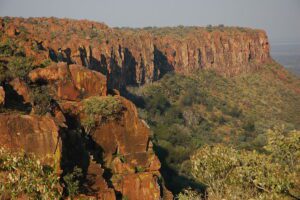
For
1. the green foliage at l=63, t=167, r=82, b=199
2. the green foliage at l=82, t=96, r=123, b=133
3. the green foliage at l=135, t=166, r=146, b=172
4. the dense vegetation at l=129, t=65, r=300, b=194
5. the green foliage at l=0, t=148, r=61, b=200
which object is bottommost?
the dense vegetation at l=129, t=65, r=300, b=194

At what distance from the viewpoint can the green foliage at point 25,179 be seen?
491 inches

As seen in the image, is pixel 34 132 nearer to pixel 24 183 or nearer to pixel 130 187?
pixel 130 187

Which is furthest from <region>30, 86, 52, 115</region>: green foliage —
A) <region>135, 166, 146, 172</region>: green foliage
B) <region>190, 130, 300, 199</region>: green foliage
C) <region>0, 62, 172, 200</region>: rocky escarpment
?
<region>190, 130, 300, 199</region>: green foliage

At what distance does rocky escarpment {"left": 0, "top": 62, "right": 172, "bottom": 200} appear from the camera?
28.2m

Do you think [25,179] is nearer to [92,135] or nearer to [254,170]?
[254,170]

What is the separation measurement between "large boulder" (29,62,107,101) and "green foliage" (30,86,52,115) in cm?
209

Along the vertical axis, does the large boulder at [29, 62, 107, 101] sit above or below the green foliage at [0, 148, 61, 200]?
below

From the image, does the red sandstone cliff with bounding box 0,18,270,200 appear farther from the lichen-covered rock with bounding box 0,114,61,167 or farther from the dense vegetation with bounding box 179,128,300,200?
the dense vegetation with bounding box 179,128,300,200

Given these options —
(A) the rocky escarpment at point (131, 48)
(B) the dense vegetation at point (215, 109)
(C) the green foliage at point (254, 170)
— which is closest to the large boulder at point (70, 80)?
(A) the rocky escarpment at point (131, 48)

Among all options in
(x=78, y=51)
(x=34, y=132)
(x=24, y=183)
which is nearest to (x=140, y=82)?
(x=78, y=51)

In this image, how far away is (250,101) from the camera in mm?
102938

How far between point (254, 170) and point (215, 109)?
76545mm

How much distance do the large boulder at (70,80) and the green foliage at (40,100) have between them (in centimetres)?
209

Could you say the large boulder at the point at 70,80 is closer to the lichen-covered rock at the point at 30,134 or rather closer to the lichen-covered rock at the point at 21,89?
the lichen-covered rock at the point at 21,89
